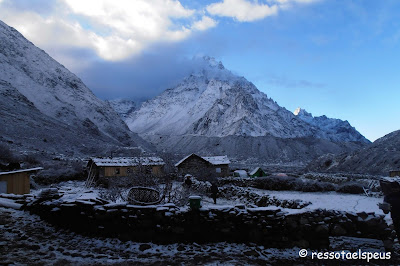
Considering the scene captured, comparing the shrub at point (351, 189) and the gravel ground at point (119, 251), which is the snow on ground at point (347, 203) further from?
the shrub at point (351, 189)

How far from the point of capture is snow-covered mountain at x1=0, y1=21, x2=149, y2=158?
6353cm

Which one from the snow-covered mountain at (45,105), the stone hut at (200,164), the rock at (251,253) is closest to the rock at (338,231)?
the rock at (251,253)

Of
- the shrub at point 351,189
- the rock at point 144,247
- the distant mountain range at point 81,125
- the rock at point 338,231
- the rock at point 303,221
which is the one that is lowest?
the shrub at point 351,189

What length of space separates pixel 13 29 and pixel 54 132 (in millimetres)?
65751

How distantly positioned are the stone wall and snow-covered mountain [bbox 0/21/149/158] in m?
51.1

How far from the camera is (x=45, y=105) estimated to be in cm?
8538

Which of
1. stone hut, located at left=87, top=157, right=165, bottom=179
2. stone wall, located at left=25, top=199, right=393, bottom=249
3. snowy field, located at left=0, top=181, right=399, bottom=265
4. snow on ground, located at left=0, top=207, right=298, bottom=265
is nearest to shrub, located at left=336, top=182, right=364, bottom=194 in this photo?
stone wall, located at left=25, top=199, right=393, bottom=249

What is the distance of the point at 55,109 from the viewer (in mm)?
85562

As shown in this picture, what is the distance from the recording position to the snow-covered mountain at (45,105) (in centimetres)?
6353

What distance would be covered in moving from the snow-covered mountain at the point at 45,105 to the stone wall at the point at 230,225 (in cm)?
5114

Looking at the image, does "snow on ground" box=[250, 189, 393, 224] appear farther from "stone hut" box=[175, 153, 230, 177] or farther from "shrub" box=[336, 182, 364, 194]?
"stone hut" box=[175, 153, 230, 177]

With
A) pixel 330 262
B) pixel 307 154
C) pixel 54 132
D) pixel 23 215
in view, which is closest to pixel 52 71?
pixel 54 132

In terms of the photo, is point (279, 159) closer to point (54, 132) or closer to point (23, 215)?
point (54, 132)

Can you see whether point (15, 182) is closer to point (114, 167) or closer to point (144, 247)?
point (144, 247)
